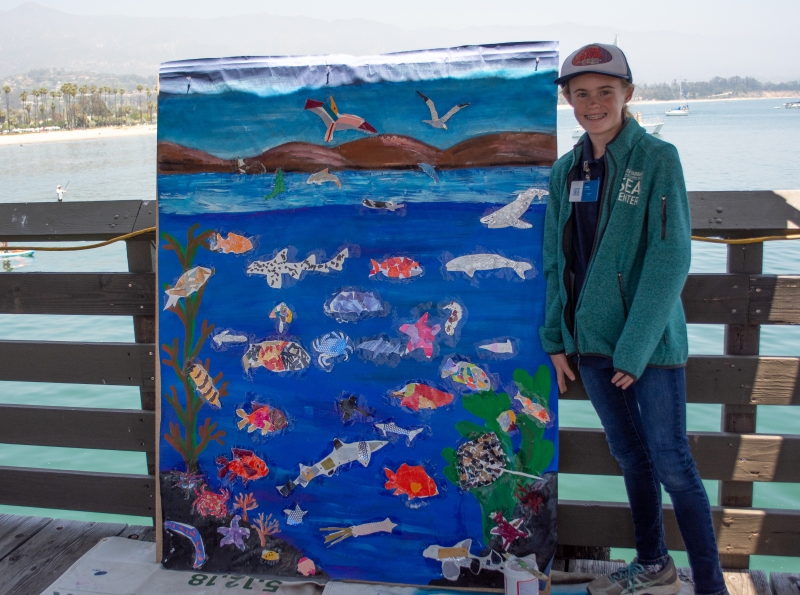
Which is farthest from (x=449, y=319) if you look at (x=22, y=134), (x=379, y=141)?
(x=22, y=134)

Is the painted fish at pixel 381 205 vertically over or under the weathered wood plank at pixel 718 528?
over

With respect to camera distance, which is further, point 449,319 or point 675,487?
point 449,319

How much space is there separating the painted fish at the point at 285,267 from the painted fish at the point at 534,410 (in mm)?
706

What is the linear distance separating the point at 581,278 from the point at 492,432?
1.88 feet

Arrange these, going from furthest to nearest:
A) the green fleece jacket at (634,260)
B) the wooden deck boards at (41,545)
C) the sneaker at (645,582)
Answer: the wooden deck boards at (41,545) < the sneaker at (645,582) < the green fleece jacket at (634,260)

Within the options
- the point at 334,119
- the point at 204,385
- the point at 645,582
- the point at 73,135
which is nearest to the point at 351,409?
the point at 204,385

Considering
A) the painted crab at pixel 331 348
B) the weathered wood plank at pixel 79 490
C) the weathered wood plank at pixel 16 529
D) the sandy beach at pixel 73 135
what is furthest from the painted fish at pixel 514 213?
the sandy beach at pixel 73 135

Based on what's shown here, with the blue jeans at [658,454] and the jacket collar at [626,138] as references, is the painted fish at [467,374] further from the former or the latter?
the jacket collar at [626,138]

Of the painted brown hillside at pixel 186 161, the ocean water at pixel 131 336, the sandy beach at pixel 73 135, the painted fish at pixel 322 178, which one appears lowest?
the ocean water at pixel 131 336

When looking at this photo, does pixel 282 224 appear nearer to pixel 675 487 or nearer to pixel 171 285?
pixel 171 285

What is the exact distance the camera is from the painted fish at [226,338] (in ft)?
7.59

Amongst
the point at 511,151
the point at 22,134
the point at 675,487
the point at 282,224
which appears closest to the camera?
the point at 675,487

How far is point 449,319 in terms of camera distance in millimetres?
2166

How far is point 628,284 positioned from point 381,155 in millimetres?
845
